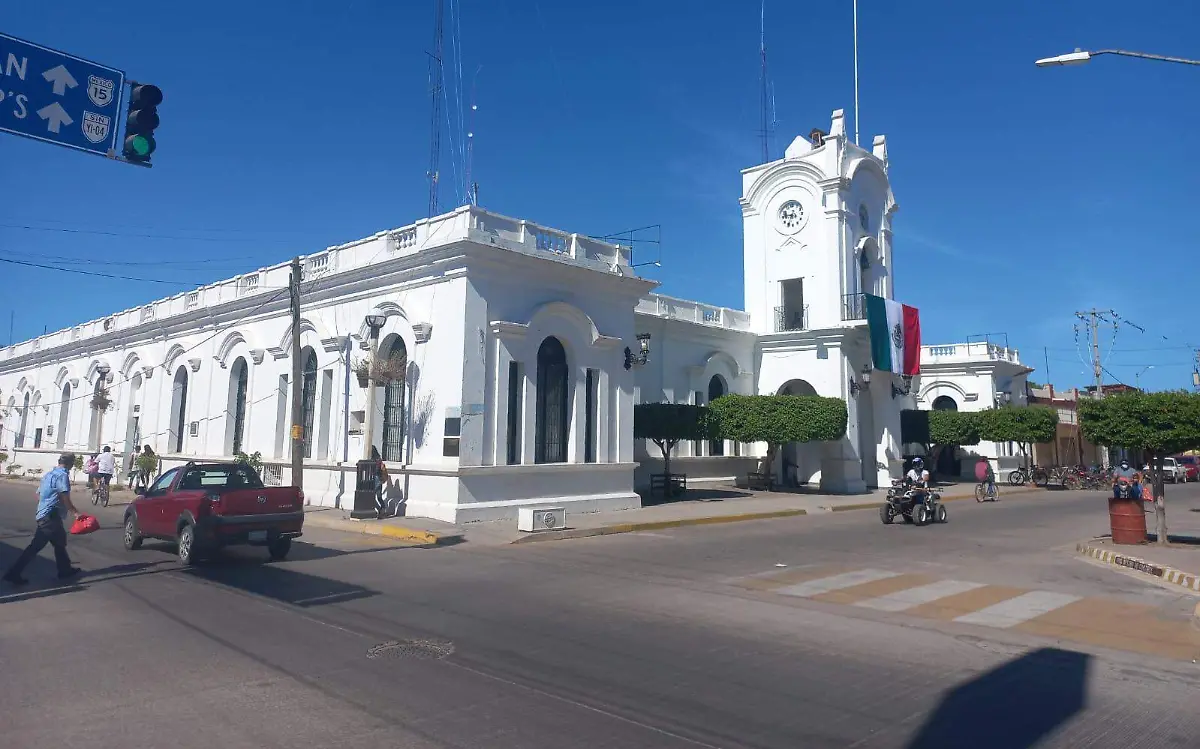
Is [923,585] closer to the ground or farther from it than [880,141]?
closer to the ground

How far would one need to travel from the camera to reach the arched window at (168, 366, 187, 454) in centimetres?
3025

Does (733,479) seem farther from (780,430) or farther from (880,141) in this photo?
(880,141)

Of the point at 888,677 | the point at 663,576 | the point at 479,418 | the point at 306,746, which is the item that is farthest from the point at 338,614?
the point at 479,418

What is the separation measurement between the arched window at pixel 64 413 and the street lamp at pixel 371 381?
87.9 feet

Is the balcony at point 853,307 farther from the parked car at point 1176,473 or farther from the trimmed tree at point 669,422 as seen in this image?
the parked car at point 1176,473

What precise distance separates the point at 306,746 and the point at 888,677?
4619 millimetres

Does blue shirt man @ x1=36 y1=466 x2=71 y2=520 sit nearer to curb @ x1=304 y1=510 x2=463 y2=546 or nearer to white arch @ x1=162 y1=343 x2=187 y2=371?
curb @ x1=304 y1=510 x2=463 y2=546

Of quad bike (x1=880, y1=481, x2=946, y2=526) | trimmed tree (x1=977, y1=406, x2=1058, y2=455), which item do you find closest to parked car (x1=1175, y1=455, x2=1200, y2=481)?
trimmed tree (x1=977, y1=406, x2=1058, y2=455)

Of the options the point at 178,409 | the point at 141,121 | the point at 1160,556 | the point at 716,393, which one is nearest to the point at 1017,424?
the point at 716,393

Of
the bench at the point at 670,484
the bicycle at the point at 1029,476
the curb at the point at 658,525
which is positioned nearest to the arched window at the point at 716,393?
the bench at the point at 670,484

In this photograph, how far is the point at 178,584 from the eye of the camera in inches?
421

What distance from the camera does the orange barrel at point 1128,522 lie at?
50.9 ft

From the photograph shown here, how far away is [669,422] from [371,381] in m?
10.0

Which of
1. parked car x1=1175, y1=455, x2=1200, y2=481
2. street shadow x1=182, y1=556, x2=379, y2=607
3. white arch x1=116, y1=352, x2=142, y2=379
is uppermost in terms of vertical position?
white arch x1=116, y1=352, x2=142, y2=379
